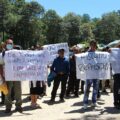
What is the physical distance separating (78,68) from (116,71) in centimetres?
123

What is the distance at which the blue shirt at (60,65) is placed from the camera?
53.9ft

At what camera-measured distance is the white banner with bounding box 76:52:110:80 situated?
14.8m

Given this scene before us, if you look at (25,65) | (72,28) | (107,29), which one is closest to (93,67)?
(25,65)

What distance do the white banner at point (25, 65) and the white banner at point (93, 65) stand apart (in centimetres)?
111

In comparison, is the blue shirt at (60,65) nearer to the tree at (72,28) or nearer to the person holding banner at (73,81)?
the person holding banner at (73,81)

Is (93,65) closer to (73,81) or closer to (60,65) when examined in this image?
(60,65)

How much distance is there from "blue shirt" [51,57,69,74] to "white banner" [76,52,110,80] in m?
1.36

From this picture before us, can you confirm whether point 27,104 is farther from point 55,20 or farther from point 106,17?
point 106,17

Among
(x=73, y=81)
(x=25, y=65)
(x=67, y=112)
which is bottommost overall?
(x=67, y=112)

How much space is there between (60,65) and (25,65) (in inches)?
79.0

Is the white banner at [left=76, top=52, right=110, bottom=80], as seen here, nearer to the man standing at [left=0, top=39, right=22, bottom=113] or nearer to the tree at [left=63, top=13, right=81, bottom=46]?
the man standing at [left=0, top=39, right=22, bottom=113]

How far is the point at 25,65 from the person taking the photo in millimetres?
14695

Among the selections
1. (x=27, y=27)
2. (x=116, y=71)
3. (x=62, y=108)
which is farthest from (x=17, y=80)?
(x=27, y=27)

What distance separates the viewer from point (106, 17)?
509 ft
